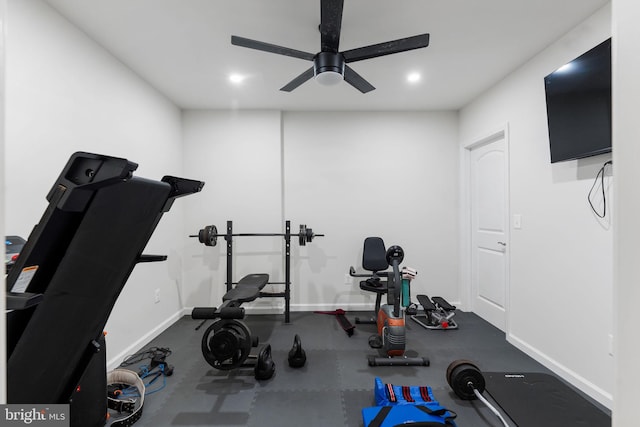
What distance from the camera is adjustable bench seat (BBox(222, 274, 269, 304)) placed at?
2506 millimetres

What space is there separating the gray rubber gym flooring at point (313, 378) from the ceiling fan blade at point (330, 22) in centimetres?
247

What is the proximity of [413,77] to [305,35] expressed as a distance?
1.29m

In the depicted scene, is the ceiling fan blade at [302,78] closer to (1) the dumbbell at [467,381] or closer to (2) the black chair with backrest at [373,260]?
(2) the black chair with backrest at [373,260]

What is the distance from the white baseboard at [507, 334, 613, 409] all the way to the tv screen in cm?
166

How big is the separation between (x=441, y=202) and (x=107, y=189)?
371 cm

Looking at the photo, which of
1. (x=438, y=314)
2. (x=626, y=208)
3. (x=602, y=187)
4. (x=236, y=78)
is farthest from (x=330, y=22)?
(x=438, y=314)

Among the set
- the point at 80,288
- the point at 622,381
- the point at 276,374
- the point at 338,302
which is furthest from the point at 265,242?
the point at 622,381

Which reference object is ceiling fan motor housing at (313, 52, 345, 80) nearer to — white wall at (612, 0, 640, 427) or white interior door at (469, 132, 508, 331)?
white wall at (612, 0, 640, 427)

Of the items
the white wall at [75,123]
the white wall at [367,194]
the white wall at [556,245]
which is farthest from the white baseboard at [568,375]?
the white wall at [75,123]

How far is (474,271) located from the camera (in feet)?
11.7

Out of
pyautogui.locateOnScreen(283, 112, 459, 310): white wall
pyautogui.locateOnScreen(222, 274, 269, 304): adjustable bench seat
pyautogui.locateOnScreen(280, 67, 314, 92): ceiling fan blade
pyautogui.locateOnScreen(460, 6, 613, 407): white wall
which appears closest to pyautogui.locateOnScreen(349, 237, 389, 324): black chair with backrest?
pyautogui.locateOnScreen(283, 112, 459, 310): white wall

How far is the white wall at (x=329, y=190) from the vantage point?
361 cm

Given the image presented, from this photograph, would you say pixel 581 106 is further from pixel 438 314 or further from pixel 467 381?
pixel 438 314

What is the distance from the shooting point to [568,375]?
2.13m
